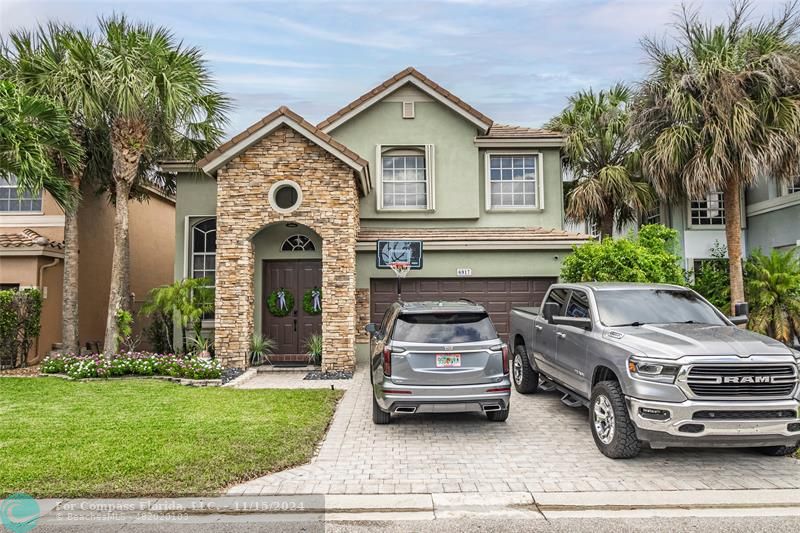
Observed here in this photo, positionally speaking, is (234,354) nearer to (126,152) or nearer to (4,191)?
(126,152)

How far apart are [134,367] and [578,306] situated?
31.3 feet

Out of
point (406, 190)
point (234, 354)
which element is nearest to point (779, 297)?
point (406, 190)

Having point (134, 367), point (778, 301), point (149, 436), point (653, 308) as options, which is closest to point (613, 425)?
point (653, 308)

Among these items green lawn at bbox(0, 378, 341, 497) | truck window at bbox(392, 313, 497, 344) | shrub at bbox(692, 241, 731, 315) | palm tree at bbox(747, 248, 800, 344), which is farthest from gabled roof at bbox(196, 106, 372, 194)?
shrub at bbox(692, 241, 731, 315)

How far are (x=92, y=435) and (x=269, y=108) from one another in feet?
27.5

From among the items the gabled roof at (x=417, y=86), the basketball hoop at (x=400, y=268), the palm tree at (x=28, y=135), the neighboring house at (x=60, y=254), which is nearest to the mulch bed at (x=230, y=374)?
the basketball hoop at (x=400, y=268)

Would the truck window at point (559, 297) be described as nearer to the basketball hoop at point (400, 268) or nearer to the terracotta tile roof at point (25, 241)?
the basketball hoop at point (400, 268)

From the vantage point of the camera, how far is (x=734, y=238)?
13.7 m

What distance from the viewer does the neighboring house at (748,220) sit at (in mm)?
14773

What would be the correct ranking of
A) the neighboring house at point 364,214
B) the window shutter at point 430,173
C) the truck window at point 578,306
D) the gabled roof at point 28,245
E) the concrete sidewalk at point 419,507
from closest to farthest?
the concrete sidewalk at point 419,507
the truck window at point 578,306
the neighboring house at point 364,214
the gabled roof at point 28,245
the window shutter at point 430,173

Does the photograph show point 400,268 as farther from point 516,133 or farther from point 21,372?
point 21,372

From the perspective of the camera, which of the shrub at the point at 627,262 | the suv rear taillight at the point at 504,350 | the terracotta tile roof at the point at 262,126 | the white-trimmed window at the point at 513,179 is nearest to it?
the suv rear taillight at the point at 504,350

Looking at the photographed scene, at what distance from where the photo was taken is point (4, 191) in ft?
49.6

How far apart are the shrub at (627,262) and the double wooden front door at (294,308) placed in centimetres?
650
